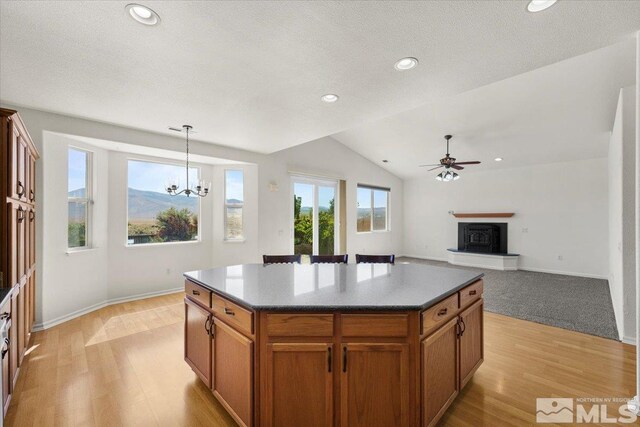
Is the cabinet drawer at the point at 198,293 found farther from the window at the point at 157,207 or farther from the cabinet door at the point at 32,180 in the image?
the window at the point at 157,207

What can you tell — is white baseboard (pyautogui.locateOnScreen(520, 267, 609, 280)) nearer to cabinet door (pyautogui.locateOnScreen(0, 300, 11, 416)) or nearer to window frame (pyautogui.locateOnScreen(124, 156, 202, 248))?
window frame (pyautogui.locateOnScreen(124, 156, 202, 248))

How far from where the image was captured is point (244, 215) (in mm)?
5402

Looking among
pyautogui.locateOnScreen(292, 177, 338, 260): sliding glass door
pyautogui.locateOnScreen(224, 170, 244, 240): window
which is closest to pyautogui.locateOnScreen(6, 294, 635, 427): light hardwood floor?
pyautogui.locateOnScreen(224, 170, 244, 240): window

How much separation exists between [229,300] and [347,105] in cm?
241

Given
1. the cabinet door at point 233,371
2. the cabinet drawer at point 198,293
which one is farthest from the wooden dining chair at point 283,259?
the cabinet door at point 233,371

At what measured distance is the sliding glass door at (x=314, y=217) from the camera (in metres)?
6.31

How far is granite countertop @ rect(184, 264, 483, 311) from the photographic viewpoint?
1.53 meters

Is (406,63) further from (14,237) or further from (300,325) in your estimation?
(14,237)

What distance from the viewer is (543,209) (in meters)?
6.66

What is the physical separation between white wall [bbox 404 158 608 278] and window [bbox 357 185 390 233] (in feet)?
4.60

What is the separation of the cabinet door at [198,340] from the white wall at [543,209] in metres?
7.63

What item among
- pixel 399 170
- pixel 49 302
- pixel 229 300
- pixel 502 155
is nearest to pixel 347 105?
pixel 229 300

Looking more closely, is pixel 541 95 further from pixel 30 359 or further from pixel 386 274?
pixel 30 359

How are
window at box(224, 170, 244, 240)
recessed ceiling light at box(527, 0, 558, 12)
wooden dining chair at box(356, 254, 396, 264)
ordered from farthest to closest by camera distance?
window at box(224, 170, 244, 240) → wooden dining chair at box(356, 254, 396, 264) → recessed ceiling light at box(527, 0, 558, 12)
